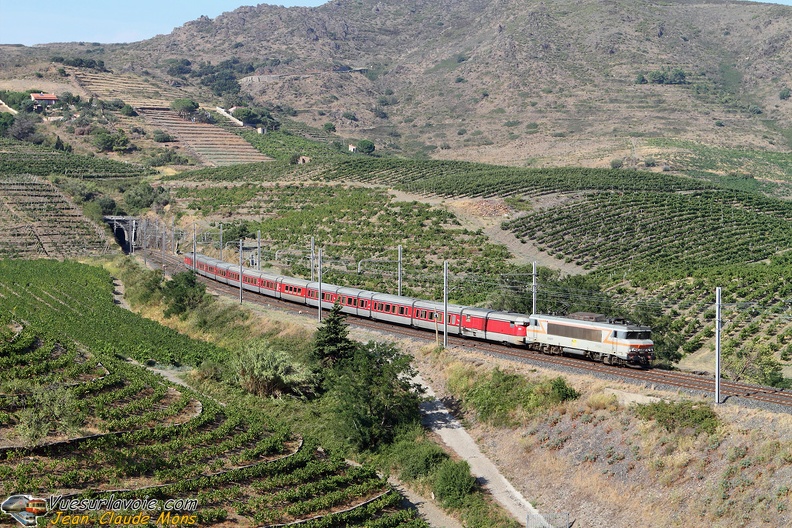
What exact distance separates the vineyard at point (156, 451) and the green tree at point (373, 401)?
217cm

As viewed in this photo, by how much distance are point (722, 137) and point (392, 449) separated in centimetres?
16856

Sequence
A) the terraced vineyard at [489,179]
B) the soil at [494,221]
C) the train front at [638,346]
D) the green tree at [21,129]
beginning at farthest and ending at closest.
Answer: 1. the green tree at [21,129]
2. the terraced vineyard at [489,179]
3. the soil at [494,221]
4. the train front at [638,346]

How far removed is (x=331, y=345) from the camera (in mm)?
48531

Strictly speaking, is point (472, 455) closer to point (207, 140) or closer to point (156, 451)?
Answer: point (156, 451)

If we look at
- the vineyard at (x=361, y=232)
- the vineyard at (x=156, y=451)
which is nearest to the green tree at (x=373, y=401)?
the vineyard at (x=156, y=451)

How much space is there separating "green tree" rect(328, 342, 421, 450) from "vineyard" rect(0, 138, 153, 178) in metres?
108

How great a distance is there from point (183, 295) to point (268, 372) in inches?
1122

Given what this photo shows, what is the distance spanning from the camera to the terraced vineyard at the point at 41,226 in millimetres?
104438

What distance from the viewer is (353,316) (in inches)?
2463

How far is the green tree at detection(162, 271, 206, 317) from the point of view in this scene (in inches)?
2795

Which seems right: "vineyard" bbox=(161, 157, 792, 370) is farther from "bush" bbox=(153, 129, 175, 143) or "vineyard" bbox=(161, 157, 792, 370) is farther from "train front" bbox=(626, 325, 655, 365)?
"bush" bbox=(153, 129, 175, 143)

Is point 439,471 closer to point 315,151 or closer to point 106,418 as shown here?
point 106,418

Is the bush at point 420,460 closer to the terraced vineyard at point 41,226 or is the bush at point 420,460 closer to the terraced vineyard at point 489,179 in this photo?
the terraced vineyard at point 489,179

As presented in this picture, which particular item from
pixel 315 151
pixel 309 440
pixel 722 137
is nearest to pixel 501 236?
pixel 309 440
